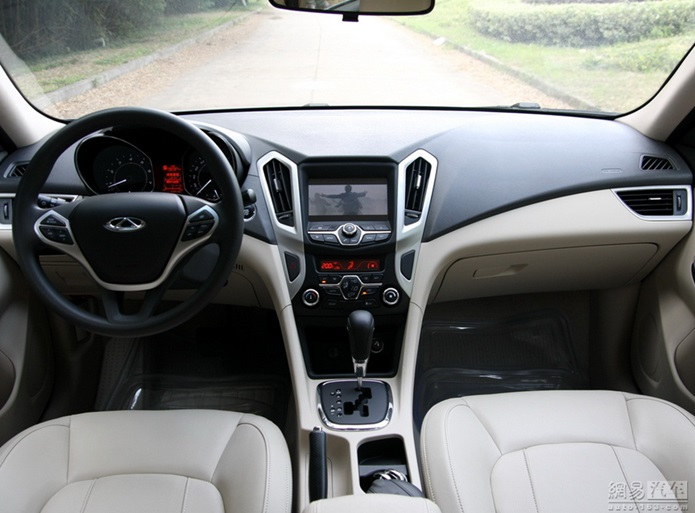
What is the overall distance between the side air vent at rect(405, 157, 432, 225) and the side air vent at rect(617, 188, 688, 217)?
68 centimetres

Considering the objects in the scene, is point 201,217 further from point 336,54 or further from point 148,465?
point 336,54

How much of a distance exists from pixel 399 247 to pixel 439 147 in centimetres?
40

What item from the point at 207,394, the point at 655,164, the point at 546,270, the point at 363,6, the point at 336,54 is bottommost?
the point at 207,394

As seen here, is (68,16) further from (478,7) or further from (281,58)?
(478,7)

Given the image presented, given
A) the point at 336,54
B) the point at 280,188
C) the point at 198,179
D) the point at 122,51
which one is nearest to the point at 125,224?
the point at 198,179

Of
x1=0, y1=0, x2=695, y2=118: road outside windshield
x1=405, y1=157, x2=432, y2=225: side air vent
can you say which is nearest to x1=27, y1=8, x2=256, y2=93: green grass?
x1=0, y1=0, x2=695, y2=118: road outside windshield

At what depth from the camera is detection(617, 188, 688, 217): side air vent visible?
1.94m

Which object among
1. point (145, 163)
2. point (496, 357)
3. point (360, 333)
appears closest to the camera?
point (360, 333)

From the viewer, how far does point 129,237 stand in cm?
140

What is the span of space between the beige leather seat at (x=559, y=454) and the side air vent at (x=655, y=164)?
80 centimetres

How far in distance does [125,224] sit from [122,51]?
1.20 meters

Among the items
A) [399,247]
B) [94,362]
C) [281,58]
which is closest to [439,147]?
[399,247]

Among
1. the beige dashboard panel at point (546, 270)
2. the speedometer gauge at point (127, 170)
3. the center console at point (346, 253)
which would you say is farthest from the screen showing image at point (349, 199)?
the speedometer gauge at point (127, 170)

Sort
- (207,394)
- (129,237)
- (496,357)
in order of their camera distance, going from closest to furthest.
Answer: (129,237), (207,394), (496,357)
